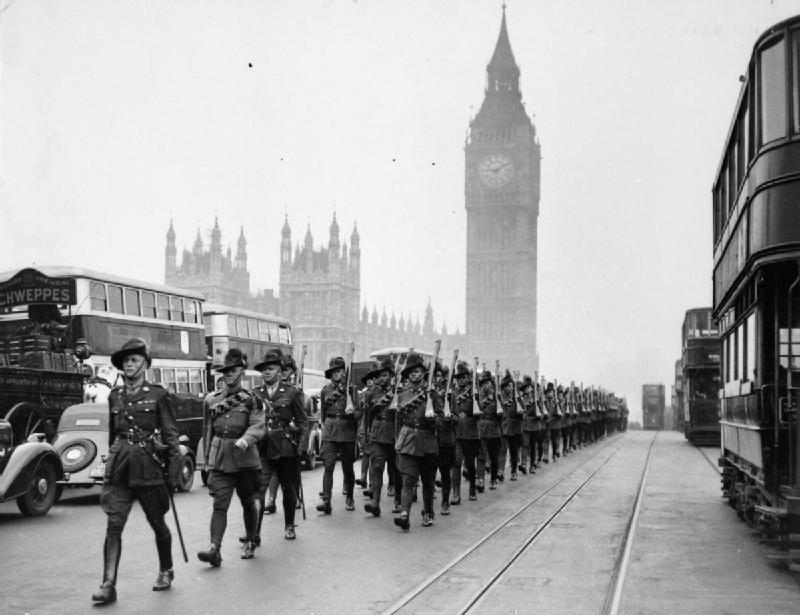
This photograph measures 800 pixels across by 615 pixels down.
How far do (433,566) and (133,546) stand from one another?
9.98ft

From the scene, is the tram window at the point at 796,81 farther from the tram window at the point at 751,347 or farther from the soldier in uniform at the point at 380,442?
the soldier in uniform at the point at 380,442

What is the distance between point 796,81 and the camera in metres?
8.77

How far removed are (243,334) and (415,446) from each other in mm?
23421

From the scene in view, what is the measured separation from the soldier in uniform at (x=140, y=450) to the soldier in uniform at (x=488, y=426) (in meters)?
8.87

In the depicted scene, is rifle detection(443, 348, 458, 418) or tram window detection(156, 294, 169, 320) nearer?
rifle detection(443, 348, 458, 418)

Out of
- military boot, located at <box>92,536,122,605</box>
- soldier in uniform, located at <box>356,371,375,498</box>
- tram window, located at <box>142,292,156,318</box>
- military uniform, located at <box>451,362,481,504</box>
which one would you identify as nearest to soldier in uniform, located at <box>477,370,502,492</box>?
military uniform, located at <box>451,362,481,504</box>

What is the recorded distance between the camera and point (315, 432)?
2103 centimetres

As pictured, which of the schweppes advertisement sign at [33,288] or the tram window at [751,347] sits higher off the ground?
the schweppes advertisement sign at [33,288]

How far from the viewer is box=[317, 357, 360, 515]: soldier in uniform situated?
13031mm

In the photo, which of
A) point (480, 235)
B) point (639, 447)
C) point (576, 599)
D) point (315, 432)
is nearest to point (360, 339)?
point (480, 235)

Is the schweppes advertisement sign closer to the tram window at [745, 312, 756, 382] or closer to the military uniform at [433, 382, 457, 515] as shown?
→ the military uniform at [433, 382, 457, 515]

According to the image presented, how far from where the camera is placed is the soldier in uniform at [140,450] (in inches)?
297

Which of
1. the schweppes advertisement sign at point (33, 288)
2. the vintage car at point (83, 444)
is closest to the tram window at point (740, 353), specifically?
the vintage car at point (83, 444)

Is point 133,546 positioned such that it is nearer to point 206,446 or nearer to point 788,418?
point 206,446
